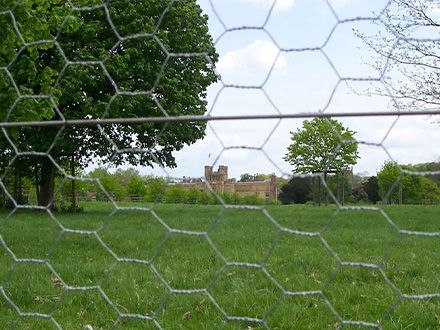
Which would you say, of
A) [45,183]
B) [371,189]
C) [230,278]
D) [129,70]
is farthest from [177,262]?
[45,183]

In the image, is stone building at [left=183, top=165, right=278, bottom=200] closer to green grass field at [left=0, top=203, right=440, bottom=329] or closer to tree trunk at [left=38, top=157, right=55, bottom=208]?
green grass field at [left=0, top=203, right=440, bottom=329]

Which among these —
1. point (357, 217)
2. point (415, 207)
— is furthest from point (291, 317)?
point (357, 217)

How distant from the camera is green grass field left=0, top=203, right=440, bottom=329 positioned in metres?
2.07

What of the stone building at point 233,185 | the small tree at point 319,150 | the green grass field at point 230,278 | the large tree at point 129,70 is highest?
the large tree at point 129,70

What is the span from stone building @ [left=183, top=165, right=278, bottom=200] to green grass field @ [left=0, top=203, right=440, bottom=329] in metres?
0.19

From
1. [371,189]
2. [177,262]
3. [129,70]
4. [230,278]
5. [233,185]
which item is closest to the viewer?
[233,185]

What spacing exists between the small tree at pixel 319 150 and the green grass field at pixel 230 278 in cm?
30

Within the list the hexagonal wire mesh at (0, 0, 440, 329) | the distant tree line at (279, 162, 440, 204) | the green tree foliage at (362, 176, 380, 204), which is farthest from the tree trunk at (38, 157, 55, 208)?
the green tree foliage at (362, 176, 380, 204)

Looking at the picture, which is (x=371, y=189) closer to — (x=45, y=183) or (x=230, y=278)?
(x=230, y=278)

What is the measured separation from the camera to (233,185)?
2021mm

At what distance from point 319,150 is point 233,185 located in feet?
1.59

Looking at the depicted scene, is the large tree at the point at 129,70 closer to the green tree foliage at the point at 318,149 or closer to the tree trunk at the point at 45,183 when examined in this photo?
the tree trunk at the point at 45,183

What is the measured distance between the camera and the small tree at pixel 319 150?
2.06 metres

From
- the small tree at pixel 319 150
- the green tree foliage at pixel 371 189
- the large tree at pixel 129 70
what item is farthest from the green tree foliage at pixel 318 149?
the large tree at pixel 129 70
